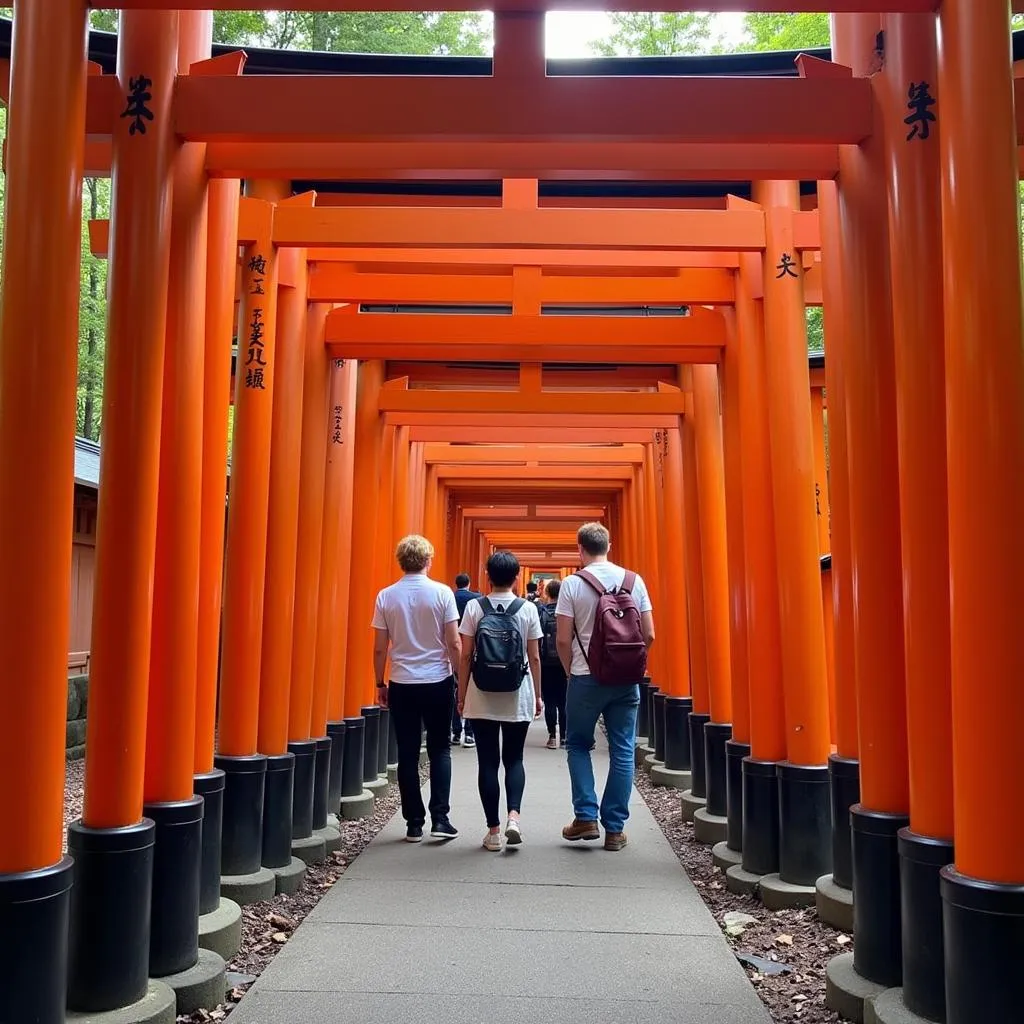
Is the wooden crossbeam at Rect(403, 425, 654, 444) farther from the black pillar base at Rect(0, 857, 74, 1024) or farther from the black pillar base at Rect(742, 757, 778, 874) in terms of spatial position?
the black pillar base at Rect(0, 857, 74, 1024)

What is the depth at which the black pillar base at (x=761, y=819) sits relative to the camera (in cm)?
486

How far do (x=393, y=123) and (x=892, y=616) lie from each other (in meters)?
2.40

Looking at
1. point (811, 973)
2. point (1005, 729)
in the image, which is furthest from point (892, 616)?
point (811, 973)

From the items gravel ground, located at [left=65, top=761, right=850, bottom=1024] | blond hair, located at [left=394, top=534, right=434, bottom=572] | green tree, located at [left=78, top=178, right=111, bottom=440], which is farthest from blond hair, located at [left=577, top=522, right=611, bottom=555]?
green tree, located at [left=78, top=178, right=111, bottom=440]

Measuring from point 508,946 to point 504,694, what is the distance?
1847mm

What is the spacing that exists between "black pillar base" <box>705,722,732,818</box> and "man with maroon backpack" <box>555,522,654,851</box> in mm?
738

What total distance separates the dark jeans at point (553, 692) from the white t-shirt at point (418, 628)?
435cm

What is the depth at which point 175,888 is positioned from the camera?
3492mm

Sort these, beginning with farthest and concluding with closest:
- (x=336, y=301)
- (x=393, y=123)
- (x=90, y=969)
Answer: (x=336, y=301)
(x=393, y=123)
(x=90, y=969)

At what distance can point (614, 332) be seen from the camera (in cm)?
662

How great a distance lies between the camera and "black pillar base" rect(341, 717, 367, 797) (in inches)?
275

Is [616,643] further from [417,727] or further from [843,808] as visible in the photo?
[843,808]

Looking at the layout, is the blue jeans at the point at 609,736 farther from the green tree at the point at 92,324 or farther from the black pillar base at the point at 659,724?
the green tree at the point at 92,324

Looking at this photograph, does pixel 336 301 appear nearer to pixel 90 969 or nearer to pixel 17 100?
pixel 17 100
